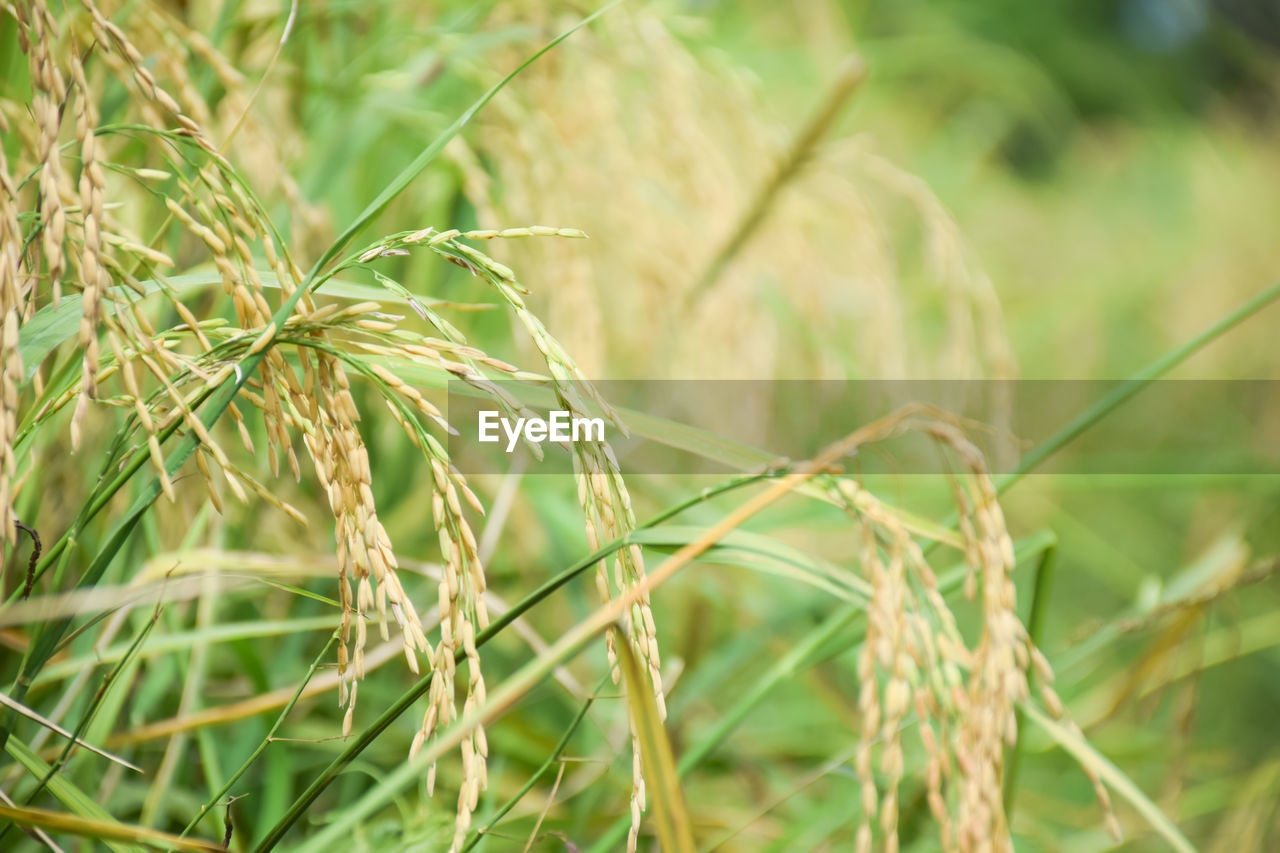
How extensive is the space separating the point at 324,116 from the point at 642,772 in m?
0.67

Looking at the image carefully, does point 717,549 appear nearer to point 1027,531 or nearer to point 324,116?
point 324,116

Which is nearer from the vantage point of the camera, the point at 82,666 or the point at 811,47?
the point at 82,666

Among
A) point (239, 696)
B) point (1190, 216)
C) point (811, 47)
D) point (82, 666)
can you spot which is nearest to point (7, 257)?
point (82, 666)

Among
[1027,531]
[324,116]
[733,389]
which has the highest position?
[324,116]

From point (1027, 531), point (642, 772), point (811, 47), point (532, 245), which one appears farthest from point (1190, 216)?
point (642, 772)

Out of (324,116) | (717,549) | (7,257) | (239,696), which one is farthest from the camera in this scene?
(324,116)

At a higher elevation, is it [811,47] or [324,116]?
[811,47]

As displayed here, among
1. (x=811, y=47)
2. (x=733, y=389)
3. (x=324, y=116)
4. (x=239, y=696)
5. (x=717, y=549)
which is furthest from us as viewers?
(x=811, y=47)

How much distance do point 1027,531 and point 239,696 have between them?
47.1 inches

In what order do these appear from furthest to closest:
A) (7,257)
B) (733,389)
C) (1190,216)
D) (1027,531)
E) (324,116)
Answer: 1. (1190,216)
2. (1027,531)
3. (733,389)
4. (324,116)
5. (7,257)

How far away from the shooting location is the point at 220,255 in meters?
0.29

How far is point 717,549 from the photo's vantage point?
373 mm

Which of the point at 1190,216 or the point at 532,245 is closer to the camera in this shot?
the point at 532,245

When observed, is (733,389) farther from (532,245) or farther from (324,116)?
(324,116)
